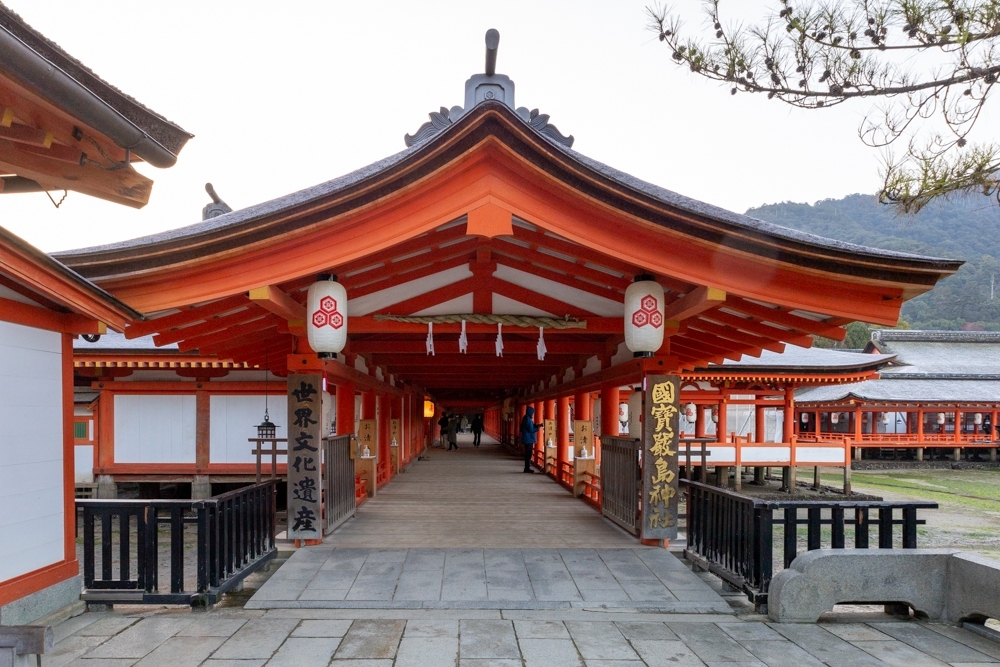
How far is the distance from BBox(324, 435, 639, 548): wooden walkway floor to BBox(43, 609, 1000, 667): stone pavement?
7.66 feet

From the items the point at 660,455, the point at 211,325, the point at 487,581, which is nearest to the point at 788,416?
the point at 660,455

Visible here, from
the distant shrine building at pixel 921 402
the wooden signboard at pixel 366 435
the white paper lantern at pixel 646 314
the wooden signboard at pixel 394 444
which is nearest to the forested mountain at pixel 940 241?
the distant shrine building at pixel 921 402

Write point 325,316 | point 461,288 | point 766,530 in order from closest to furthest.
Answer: point 766,530
point 325,316
point 461,288

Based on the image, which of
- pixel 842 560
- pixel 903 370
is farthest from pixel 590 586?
pixel 903 370

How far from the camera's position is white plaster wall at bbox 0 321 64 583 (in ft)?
15.0

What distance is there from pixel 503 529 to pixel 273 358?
4.76 meters

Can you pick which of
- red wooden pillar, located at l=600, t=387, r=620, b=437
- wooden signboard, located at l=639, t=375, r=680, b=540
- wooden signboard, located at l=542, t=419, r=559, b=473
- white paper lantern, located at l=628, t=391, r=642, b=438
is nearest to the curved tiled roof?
wooden signboard, located at l=639, t=375, r=680, b=540

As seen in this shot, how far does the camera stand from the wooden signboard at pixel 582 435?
1235cm

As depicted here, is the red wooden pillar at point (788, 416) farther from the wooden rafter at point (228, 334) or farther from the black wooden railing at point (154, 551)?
the black wooden railing at point (154, 551)

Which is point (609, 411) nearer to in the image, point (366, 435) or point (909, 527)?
point (366, 435)

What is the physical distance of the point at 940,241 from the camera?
94.4m

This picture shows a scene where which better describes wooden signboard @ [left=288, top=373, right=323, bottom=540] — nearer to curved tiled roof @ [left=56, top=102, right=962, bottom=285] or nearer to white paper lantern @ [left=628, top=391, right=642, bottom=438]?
curved tiled roof @ [left=56, top=102, right=962, bottom=285]

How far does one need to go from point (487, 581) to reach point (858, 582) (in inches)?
118

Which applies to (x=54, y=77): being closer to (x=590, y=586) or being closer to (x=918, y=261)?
(x=590, y=586)
